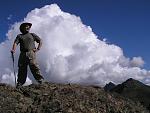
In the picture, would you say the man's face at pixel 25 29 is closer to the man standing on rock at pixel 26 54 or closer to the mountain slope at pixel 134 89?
the man standing on rock at pixel 26 54

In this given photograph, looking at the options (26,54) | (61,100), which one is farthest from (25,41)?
(61,100)

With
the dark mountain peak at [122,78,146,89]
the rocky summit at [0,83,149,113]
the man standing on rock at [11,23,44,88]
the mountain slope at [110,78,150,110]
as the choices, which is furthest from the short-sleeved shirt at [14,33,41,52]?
the dark mountain peak at [122,78,146,89]

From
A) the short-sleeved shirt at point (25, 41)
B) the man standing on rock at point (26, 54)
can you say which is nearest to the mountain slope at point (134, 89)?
the man standing on rock at point (26, 54)

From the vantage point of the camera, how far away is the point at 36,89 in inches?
711

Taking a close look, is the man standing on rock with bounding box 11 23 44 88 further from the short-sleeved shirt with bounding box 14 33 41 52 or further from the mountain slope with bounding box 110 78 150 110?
the mountain slope with bounding box 110 78 150 110

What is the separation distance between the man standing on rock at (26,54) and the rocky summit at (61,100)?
2.07ft

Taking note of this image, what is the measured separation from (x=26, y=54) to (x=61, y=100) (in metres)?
3.34

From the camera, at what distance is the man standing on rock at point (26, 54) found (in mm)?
18797

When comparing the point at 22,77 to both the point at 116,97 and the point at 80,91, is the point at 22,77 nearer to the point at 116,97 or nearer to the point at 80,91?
the point at 80,91

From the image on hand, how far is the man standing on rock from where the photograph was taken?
18.8 meters

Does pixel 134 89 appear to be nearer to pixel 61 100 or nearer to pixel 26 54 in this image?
pixel 26 54

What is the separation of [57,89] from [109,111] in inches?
105

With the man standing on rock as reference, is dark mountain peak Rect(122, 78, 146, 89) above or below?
above

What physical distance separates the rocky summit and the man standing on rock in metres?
0.63
